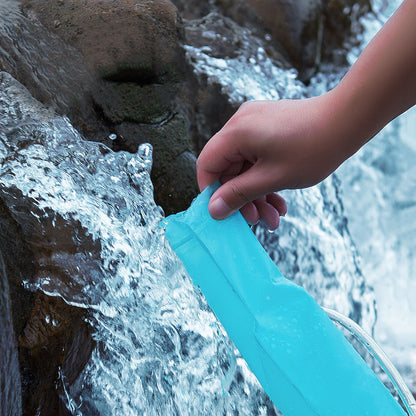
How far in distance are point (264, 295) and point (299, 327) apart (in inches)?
3.9

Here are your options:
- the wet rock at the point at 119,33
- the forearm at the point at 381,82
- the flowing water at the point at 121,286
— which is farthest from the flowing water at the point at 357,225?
the forearm at the point at 381,82

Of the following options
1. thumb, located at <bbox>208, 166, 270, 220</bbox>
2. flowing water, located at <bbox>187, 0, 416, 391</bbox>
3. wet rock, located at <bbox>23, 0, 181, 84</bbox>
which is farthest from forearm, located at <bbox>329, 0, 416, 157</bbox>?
flowing water, located at <bbox>187, 0, 416, 391</bbox>

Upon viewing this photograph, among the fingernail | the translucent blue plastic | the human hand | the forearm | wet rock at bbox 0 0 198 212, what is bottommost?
wet rock at bbox 0 0 198 212

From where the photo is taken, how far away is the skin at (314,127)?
2.97 feet

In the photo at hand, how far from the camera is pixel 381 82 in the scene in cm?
92

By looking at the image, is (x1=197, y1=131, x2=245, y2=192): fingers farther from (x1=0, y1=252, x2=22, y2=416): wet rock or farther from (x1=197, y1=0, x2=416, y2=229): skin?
(x1=0, y1=252, x2=22, y2=416): wet rock

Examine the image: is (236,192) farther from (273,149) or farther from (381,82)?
(381,82)

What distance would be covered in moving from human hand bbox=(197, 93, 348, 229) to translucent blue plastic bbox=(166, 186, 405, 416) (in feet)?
0.22

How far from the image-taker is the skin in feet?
2.97

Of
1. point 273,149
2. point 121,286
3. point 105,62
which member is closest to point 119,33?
point 105,62

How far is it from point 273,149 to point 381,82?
0.25m

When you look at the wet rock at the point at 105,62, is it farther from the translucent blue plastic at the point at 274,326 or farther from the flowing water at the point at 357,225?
the translucent blue plastic at the point at 274,326

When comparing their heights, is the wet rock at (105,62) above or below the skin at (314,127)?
below

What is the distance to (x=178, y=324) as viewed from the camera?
4.99 feet
